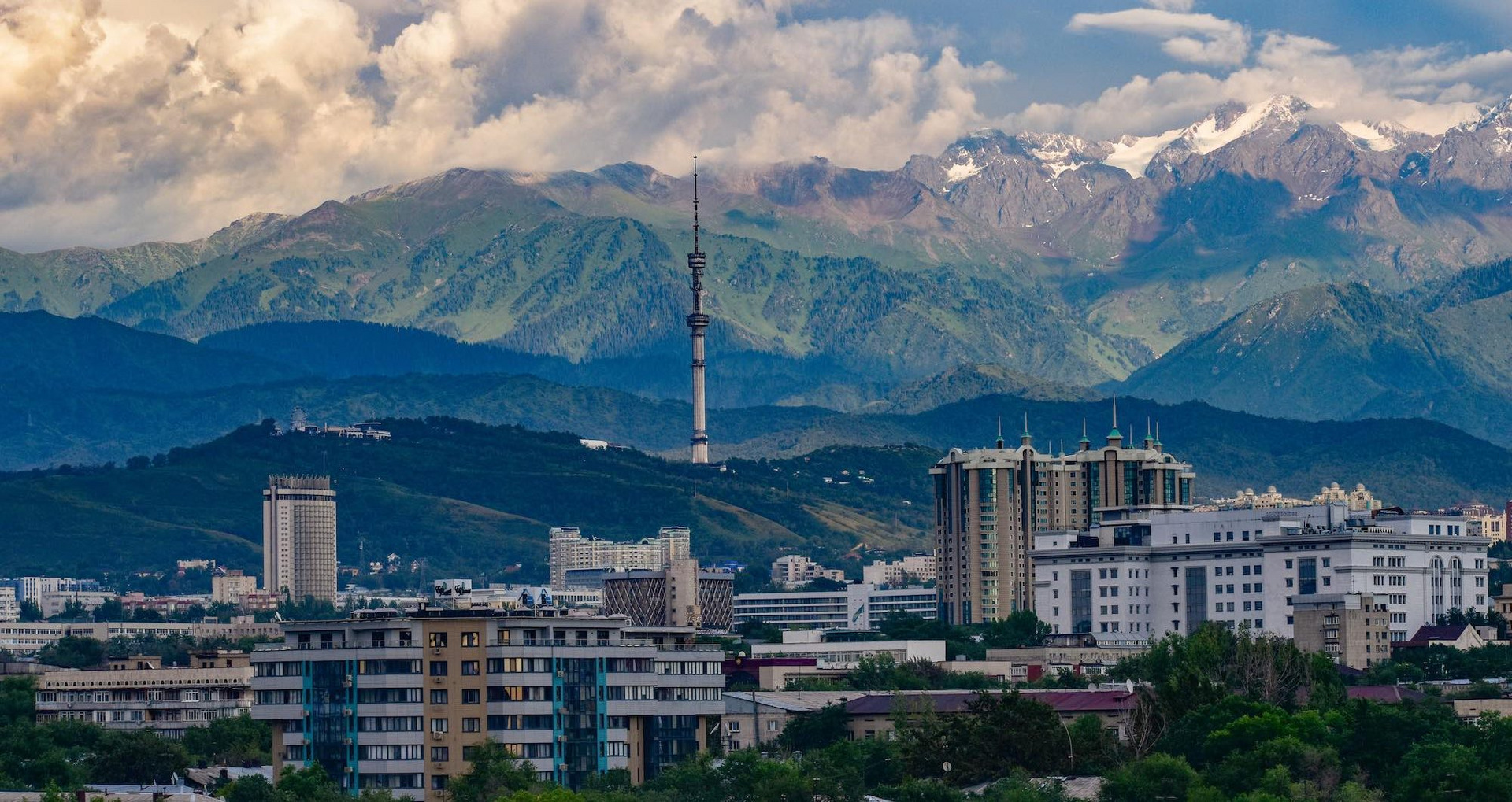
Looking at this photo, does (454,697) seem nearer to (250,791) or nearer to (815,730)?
(250,791)

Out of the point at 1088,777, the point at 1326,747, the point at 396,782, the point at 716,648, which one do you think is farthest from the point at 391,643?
the point at 1326,747

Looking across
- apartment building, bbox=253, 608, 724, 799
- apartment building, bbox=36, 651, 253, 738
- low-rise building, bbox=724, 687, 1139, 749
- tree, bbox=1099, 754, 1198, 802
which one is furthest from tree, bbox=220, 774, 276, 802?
apartment building, bbox=36, 651, 253, 738

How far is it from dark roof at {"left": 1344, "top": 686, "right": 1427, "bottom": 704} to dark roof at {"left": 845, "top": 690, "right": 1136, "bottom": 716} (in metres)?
11.5

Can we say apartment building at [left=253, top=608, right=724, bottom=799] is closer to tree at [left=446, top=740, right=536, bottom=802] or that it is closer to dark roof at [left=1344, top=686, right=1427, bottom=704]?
tree at [left=446, top=740, right=536, bottom=802]

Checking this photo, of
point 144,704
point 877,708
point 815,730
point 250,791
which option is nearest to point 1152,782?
point 250,791

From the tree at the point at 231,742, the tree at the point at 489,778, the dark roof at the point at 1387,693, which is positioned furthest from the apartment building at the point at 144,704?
the dark roof at the point at 1387,693

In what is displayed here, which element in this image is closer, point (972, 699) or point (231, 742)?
point (972, 699)

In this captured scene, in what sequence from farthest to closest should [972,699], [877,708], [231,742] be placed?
[231,742], [877,708], [972,699]

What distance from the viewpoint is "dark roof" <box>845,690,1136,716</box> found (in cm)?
15912

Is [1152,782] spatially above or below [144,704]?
below

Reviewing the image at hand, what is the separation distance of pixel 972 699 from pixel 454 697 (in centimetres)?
3689

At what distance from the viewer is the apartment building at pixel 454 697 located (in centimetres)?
13562

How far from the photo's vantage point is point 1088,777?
5463 inches

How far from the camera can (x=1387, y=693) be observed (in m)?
169
